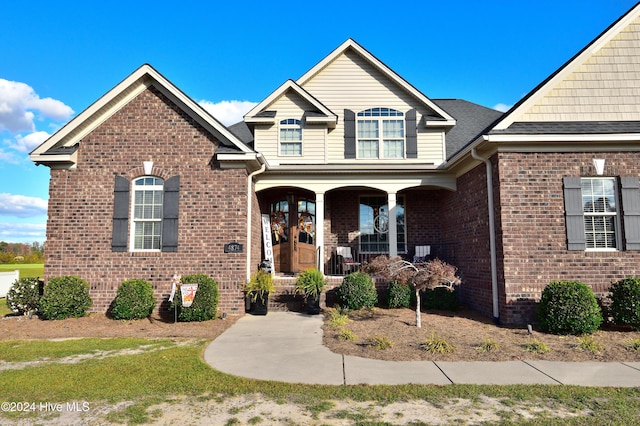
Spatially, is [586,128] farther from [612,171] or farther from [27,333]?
[27,333]

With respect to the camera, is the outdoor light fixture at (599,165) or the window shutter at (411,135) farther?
the window shutter at (411,135)

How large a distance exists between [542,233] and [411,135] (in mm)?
5155

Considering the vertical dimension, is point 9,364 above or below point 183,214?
below

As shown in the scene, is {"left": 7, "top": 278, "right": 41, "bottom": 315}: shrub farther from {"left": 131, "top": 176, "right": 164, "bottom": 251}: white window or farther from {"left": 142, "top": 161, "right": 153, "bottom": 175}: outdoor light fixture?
{"left": 142, "top": 161, "right": 153, "bottom": 175}: outdoor light fixture

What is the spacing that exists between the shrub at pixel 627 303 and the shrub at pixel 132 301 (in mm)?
10174

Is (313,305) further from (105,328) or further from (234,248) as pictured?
(105,328)

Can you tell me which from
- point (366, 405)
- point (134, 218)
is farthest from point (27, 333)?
point (366, 405)

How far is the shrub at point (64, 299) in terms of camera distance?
8.84 m

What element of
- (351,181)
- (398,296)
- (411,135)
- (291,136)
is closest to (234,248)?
(351,181)

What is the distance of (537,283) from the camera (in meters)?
8.23

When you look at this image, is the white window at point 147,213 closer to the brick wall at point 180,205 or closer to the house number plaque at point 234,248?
the brick wall at point 180,205

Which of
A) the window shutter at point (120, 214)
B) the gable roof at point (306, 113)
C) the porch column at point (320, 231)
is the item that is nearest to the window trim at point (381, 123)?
the gable roof at point (306, 113)

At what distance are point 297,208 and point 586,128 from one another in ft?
27.4

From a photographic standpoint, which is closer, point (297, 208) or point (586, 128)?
point (586, 128)
